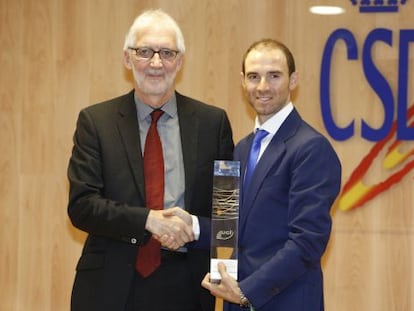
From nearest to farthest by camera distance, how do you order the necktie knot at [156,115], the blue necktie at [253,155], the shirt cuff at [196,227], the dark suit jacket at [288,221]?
1. the dark suit jacket at [288,221]
2. the blue necktie at [253,155]
3. the shirt cuff at [196,227]
4. the necktie knot at [156,115]

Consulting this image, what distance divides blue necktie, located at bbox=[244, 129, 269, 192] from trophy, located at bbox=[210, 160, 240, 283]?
3.9 inches

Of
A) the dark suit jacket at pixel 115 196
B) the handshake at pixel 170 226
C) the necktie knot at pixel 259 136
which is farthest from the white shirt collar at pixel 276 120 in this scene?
the handshake at pixel 170 226

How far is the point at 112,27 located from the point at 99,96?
437 millimetres

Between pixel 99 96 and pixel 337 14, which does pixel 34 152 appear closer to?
pixel 99 96

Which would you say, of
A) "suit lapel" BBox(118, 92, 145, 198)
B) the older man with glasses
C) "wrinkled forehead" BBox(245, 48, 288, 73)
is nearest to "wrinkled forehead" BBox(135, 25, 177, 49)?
the older man with glasses

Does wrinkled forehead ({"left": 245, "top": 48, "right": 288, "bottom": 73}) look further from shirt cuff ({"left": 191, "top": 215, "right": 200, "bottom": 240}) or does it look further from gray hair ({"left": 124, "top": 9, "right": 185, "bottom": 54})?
shirt cuff ({"left": 191, "top": 215, "right": 200, "bottom": 240})

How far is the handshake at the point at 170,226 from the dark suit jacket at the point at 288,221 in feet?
0.72

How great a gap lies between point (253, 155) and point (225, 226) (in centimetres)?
30

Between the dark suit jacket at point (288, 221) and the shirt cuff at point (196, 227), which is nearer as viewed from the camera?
the dark suit jacket at point (288, 221)

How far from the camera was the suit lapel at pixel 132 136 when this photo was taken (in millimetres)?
2588

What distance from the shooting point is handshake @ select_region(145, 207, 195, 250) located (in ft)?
8.15

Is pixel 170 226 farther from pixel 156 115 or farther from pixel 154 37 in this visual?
pixel 154 37

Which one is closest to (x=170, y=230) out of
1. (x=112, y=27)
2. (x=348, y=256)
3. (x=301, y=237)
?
(x=301, y=237)

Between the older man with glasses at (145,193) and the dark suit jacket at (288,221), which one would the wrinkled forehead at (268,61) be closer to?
the dark suit jacket at (288,221)
